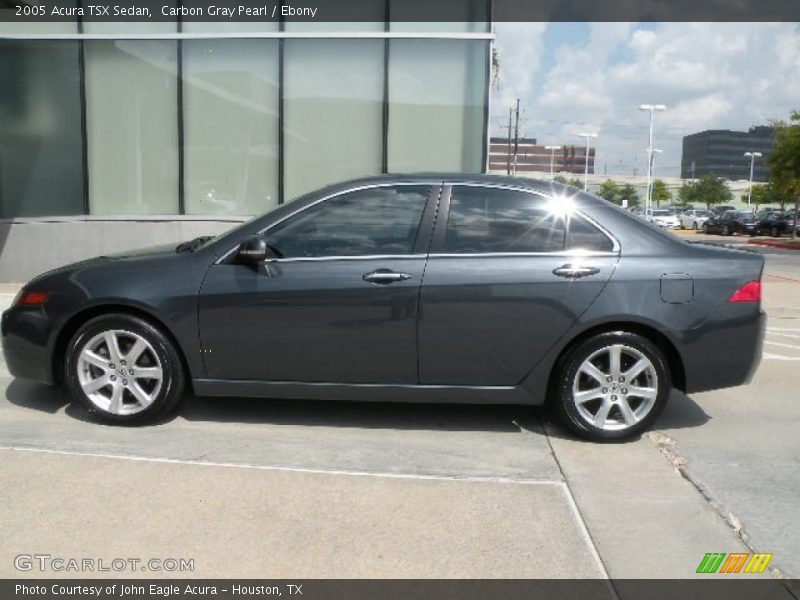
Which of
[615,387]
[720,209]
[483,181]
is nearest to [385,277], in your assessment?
[483,181]

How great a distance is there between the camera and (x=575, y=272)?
14.6 ft

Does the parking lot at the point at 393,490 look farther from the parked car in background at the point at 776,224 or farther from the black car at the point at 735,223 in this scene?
the black car at the point at 735,223

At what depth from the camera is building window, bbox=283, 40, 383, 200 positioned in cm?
1113

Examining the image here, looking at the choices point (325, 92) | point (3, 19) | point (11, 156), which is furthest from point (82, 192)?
point (325, 92)

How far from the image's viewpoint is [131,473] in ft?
12.9

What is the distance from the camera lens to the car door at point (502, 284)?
4.42m

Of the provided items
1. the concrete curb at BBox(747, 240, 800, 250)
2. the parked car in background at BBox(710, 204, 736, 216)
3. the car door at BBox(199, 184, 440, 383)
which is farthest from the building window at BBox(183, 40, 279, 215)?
the parked car in background at BBox(710, 204, 736, 216)

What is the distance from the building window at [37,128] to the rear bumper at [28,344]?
24.0ft

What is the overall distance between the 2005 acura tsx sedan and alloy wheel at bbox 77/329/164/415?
0.4 inches

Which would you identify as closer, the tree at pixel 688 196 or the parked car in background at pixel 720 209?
the parked car in background at pixel 720 209

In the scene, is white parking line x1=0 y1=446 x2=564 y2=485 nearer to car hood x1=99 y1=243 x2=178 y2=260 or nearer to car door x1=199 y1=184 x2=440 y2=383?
car door x1=199 y1=184 x2=440 y2=383

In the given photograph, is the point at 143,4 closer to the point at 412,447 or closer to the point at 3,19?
the point at 3,19

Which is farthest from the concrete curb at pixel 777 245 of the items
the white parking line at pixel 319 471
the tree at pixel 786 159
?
the white parking line at pixel 319 471
